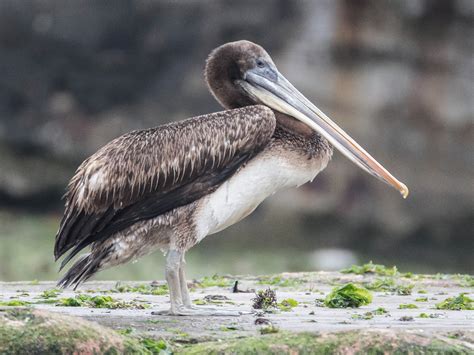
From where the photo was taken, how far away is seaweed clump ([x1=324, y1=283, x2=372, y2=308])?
784 centimetres

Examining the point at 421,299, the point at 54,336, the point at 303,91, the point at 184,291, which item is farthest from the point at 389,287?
the point at 303,91

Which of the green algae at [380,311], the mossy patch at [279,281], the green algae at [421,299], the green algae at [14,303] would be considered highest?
the mossy patch at [279,281]

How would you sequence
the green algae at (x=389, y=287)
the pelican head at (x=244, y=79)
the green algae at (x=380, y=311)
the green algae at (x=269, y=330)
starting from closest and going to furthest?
1. the green algae at (x=269, y=330)
2. the green algae at (x=380, y=311)
3. the pelican head at (x=244, y=79)
4. the green algae at (x=389, y=287)

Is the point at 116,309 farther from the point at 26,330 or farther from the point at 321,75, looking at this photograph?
the point at 321,75

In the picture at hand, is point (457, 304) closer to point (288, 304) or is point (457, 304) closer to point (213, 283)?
point (288, 304)

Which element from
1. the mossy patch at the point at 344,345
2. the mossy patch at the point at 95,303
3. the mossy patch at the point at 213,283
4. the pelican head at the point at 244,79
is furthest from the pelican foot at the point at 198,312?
the mossy patch at the point at 213,283

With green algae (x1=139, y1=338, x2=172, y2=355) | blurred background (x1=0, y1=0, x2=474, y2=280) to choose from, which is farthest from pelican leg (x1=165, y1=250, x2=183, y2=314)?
blurred background (x1=0, y1=0, x2=474, y2=280)

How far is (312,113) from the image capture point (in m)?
8.27

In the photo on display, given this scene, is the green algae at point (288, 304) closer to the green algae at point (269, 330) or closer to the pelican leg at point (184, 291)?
the pelican leg at point (184, 291)

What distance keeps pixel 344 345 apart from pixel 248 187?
2088 millimetres

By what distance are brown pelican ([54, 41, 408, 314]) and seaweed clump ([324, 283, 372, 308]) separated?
864mm

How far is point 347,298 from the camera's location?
7863 millimetres

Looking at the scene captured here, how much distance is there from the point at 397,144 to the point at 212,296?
1125cm

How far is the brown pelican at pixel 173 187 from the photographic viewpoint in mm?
7508
